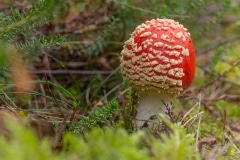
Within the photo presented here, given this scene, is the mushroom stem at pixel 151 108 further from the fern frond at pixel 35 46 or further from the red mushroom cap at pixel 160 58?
the fern frond at pixel 35 46

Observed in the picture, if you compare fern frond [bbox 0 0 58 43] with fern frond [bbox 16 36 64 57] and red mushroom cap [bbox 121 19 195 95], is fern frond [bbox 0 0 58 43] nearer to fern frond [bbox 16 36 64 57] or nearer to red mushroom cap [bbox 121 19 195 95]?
fern frond [bbox 16 36 64 57]

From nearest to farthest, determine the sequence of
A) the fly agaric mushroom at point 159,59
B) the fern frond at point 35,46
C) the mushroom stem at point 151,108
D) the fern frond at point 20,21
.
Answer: the fern frond at point 20,21, the fern frond at point 35,46, the fly agaric mushroom at point 159,59, the mushroom stem at point 151,108

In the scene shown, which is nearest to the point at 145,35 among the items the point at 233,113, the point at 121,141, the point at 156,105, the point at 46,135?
the point at 156,105

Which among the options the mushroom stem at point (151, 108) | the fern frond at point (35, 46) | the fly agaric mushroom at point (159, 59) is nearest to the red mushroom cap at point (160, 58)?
the fly agaric mushroom at point (159, 59)

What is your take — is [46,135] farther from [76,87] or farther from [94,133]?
[76,87]

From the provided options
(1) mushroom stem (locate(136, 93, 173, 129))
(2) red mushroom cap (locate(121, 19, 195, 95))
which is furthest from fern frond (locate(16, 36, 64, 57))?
(1) mushroom stem (locate(136, 93, 173, 129))

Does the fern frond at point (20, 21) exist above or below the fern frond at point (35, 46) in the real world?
above
